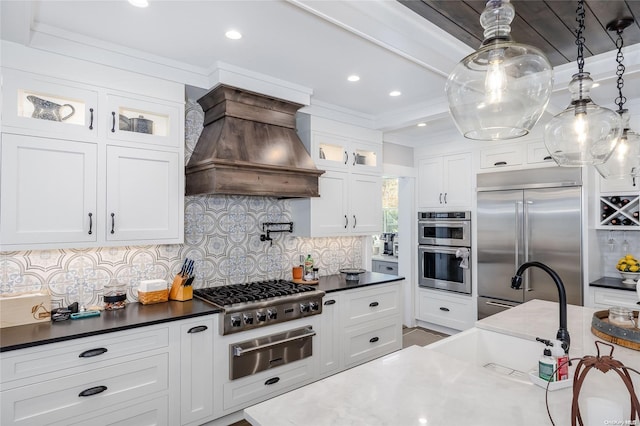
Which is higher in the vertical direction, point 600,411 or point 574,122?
point 574,122

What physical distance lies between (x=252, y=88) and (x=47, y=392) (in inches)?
92.8

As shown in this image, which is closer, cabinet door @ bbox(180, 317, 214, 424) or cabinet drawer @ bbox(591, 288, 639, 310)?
cabinet door @ bbox(180, 317, 214, 424)

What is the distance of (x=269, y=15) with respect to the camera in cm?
202

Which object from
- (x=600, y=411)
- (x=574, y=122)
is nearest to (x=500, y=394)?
(x=600, y=411)

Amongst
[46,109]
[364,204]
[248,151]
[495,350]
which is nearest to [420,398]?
[495,350]

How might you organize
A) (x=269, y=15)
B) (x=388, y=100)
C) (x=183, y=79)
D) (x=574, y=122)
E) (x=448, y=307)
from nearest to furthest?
(x=574, y=122)
(x=269, y=15)
(x=183, y=79)
(x=388, y=100)
(x=448, y=307)

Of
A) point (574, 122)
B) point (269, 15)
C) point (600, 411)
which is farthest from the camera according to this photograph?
point (269, 15)

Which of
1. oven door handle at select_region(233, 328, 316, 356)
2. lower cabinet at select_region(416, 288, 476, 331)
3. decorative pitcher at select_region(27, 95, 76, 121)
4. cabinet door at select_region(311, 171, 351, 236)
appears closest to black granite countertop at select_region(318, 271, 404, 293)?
oven door handle at select_region(233, 328, 316, 356)

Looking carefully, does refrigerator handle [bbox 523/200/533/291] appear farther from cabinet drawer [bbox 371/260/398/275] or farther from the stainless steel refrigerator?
cabinet drawer [bbox 371/260/398/275]

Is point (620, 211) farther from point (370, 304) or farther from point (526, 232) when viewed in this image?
point (370, 304)

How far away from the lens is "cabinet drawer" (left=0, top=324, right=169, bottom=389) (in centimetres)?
182

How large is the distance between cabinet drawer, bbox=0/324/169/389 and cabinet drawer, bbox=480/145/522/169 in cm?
394

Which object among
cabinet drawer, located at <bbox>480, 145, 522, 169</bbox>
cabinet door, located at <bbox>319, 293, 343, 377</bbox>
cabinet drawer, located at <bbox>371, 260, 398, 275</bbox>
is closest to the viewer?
cabinet door, located at <bbox>319, 293, 343, 377</bbox>

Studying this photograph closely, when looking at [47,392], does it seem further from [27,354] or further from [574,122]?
[574,122]
